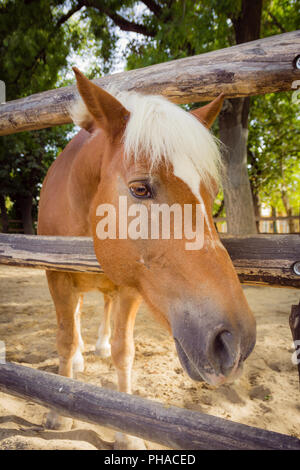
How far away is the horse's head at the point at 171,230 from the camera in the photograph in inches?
41.1

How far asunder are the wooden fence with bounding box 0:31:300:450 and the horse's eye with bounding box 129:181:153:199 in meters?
0.56

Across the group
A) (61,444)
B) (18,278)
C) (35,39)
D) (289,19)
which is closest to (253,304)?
(61,444)

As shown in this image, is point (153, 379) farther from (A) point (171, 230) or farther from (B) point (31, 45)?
(B) point (31, 45)

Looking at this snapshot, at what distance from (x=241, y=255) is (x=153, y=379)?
1817 mm

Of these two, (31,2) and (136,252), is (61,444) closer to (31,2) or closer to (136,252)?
(136,252)

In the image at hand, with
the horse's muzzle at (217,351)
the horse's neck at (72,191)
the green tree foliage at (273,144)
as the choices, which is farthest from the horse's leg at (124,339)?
the green tree foliage at (273,144)

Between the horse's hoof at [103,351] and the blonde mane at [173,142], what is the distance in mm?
2647

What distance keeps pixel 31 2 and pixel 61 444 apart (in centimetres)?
797

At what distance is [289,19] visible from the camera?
6.70 metres

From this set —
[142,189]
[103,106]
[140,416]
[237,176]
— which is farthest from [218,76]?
[237,176]

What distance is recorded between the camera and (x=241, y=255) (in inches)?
61.2

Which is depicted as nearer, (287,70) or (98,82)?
(287,70)

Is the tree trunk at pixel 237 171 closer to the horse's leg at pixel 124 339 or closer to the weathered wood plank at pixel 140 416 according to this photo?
the horse's leg at pixel 124 339

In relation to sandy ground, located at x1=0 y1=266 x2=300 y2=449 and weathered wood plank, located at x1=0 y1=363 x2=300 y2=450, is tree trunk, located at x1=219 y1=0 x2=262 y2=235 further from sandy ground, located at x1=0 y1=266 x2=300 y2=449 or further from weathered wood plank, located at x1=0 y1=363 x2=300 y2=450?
weathered wood plank, located at x1=0 y1=363 x2=300 y2=450
